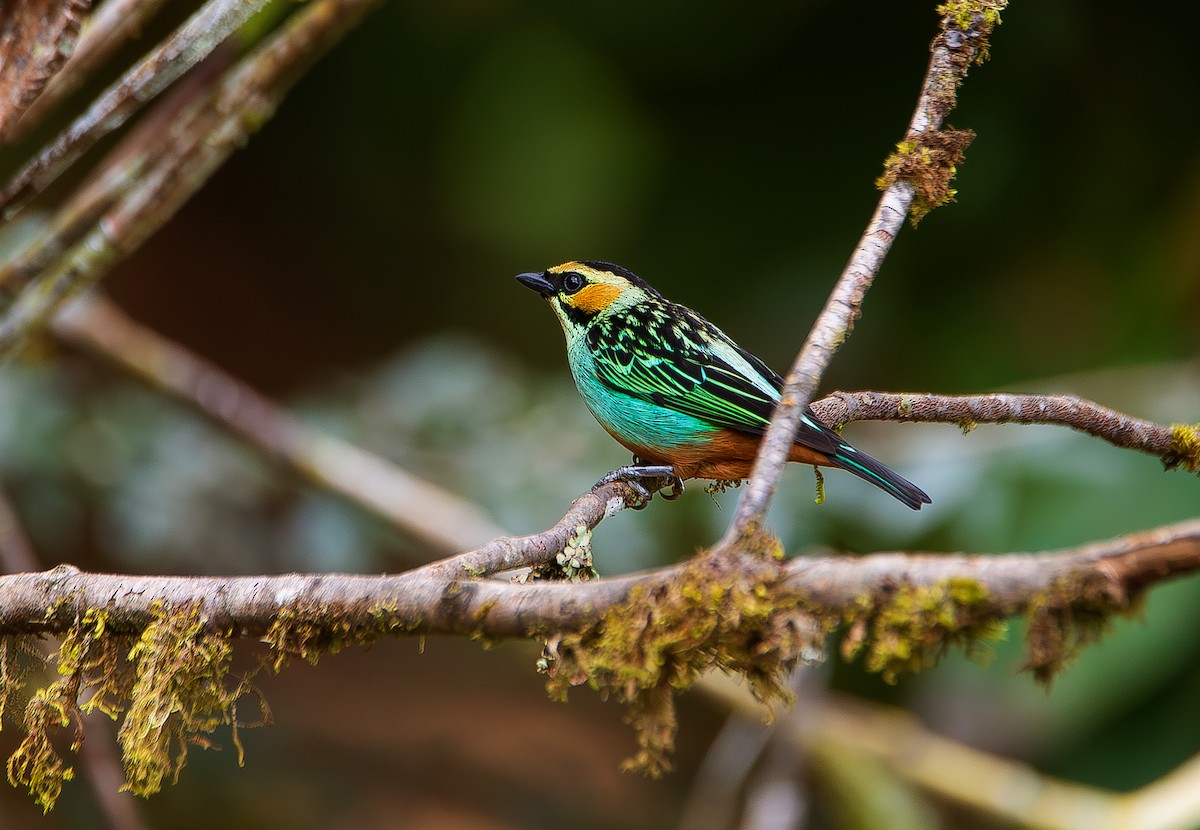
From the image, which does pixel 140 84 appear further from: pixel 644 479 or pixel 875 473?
pixel 875 473

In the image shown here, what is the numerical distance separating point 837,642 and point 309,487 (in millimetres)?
3005

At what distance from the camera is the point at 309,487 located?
4.93m

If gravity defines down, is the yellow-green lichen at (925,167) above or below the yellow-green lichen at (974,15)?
below

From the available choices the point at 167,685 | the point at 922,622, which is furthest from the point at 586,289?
the point at 922,622

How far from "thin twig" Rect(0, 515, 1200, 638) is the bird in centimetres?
69

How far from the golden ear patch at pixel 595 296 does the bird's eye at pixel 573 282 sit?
0.02 metres

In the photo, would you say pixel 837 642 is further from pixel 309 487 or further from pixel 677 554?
pixel 309 487

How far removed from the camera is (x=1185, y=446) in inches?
96.1

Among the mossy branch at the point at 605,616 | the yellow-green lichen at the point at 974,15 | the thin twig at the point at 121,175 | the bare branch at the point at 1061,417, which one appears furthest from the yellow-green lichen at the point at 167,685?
the yellow-green lichen at the point at 974,15

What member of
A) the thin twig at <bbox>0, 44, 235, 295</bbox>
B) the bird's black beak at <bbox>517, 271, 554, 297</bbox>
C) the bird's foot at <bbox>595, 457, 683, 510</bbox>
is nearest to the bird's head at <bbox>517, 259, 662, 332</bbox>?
the bird's black beak at <bbox>517, 271, 554, 297</bbox>

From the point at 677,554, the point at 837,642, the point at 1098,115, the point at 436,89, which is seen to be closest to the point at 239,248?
the point at 436,89

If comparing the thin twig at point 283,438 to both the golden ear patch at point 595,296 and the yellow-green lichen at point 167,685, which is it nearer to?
the golden ear patch at point 595,296

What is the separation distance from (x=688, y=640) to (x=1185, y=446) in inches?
56.6

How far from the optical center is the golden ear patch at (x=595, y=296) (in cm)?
379
